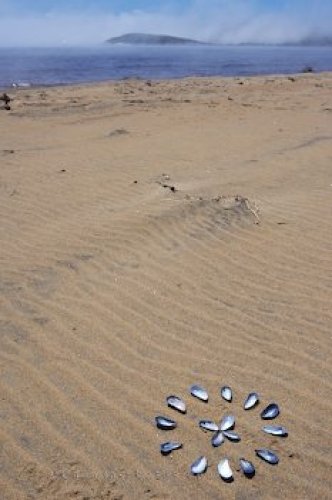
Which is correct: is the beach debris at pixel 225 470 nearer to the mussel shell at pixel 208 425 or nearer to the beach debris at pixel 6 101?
the mussel shell at pixel 208 425

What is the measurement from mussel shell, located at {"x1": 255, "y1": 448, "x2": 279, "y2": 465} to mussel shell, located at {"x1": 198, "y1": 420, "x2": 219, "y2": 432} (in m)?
0.25

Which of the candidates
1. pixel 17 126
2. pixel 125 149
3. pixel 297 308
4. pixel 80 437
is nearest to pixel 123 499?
pixel 80 437

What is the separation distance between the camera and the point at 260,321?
3559 millimetres

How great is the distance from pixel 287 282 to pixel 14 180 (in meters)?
4.22

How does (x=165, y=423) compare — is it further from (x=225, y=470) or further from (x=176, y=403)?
(x=225, y=470)

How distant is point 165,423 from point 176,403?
162 millimetres

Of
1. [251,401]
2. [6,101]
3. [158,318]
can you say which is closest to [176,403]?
[251,401]

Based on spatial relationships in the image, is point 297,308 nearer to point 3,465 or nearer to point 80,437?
point 80,437

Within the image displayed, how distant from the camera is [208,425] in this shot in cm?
267

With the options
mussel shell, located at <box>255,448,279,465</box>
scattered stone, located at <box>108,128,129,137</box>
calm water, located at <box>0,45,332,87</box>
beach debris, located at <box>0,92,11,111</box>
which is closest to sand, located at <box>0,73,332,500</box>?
mussel shell, located at <box>255,448,279,465</box>

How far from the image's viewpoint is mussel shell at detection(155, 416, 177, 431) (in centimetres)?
266

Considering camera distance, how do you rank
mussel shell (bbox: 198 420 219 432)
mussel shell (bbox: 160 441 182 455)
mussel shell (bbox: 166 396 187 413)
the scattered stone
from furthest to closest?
1. the scattered stone
2. mussel shell (bbox: 166 396 187 413)
3. mussel shell (bbox: 198 420 219 432)
4. mussel shell (bbox: 160 441 182 455)

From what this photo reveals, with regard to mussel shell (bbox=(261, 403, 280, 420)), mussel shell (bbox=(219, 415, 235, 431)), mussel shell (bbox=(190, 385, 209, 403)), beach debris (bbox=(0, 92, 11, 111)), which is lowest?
mussel shell (bbox=(219, 415, 235, 431))

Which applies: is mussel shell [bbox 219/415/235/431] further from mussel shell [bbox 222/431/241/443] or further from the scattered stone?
the scattered stone
